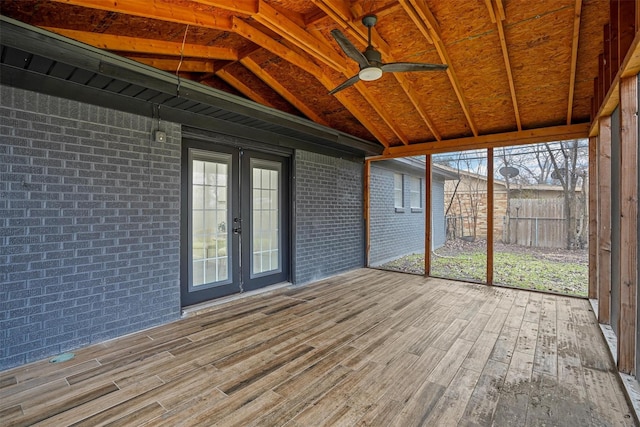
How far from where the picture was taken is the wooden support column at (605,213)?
3.51 m

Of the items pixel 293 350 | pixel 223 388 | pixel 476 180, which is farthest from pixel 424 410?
pixel 476 180

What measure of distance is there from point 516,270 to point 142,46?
7.87 meters

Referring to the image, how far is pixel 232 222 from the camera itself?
4500mm

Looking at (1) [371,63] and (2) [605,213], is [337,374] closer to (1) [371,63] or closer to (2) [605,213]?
(1) [371,63]

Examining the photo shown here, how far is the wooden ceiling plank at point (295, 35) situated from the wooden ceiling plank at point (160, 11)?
1.44 feet

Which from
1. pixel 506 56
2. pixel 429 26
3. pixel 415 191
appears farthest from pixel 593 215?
pixel 415 191

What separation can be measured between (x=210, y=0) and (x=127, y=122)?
167 centimetres

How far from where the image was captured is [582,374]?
249 centimetres

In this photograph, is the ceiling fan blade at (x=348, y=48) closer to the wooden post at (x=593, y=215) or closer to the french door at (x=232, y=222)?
the french door at (x=232, y=222)

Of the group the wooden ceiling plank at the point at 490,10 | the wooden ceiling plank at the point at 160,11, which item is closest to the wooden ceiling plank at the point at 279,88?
the wooden ceiling plank at the point at 160,11

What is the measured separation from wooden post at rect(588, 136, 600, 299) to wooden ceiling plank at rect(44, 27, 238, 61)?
17.6ft

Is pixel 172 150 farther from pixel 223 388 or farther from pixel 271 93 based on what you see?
pixel 223 388

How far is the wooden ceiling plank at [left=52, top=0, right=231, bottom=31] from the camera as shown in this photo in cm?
238

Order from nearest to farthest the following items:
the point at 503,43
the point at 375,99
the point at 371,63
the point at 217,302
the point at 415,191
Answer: the point at 371,63 < the point at 503,43 < the point at 217,302 < the point at 375,99 < the point at 415,191
